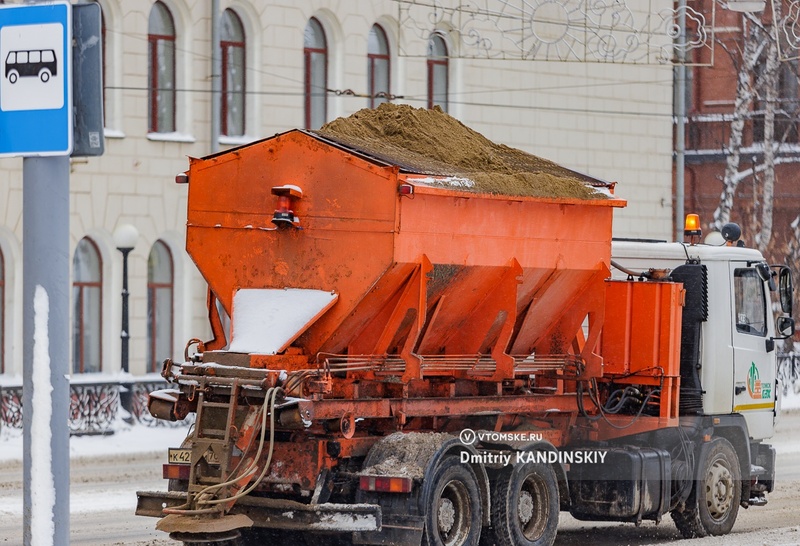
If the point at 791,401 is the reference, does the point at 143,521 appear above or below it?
above

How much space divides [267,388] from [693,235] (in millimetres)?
5671

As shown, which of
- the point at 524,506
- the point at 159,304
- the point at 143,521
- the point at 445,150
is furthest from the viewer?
the point at 159,304

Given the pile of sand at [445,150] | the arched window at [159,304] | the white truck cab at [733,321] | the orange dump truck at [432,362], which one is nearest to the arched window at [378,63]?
the arched window at [159,304]

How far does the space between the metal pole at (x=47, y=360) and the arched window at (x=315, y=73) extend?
25.1 meters

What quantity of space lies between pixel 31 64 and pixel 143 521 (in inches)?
361

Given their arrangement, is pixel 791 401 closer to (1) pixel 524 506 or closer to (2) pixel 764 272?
(2) pixel 764 272

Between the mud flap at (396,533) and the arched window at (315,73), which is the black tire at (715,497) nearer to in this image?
the mud flap at (396,533)

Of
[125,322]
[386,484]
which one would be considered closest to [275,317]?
[386,484]

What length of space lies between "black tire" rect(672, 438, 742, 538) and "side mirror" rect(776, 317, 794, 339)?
3.95ft

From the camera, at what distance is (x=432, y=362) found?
1246 cm

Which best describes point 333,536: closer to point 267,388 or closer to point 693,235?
point 267,388

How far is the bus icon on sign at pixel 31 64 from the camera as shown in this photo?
242 inches

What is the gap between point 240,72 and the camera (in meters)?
30.1

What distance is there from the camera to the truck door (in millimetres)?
14836
